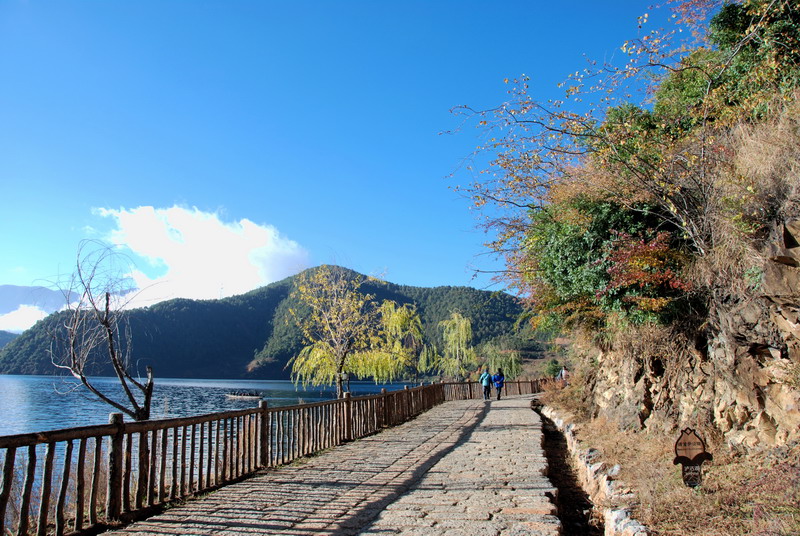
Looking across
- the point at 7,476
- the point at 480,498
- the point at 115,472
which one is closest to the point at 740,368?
the point at 480,498

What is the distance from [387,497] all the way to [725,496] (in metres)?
3.38

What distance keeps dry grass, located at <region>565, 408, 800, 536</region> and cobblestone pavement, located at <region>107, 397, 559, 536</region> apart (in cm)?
97

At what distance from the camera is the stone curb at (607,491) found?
482 cm

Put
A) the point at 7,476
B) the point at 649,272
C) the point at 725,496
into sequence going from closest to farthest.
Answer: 1. the point at 7,476
2. the point at 725,496
3. the point at 649,272

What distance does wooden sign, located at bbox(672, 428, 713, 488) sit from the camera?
4980mm

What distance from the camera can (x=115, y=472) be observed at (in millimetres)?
5293

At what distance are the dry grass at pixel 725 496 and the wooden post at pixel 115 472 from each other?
501cm

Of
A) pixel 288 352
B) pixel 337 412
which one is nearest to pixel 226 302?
pixel 288 352

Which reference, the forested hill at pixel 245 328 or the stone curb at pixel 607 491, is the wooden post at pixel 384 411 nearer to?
the stone curb at pixel 607 491

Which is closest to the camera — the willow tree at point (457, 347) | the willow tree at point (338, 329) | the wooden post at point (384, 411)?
the wooden post at point (384, 411)

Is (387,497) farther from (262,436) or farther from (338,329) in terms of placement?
(338,329)

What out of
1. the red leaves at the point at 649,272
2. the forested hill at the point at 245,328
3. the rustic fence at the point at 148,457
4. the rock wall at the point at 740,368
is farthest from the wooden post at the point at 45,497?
the forested hill at the point at 245,328

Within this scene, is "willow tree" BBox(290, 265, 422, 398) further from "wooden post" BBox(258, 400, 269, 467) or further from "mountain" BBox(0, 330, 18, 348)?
"mountain" BBox(0, 330, 18, 348)

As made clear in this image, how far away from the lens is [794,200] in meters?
5.87
